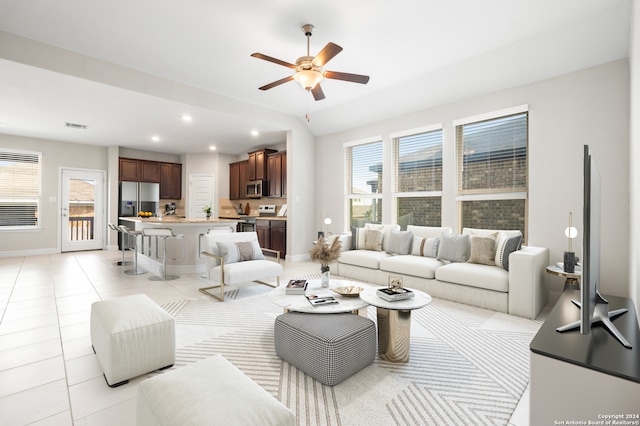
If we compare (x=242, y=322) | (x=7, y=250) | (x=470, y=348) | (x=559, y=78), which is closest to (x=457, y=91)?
(x=559, y=78)

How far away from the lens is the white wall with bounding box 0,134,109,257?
689 cm

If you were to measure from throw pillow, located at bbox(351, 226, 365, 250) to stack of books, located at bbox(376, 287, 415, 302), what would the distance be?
8.76 ft

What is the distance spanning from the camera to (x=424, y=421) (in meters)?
1.67

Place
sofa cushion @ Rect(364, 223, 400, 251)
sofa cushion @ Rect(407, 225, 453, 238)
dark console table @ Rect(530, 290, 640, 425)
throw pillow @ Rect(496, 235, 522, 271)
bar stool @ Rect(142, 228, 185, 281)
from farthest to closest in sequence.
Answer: sofa cushion @ Rect(364, 223, 400, 251), bar stool @ Rect(142, 228, 185, 281), sofa cushion @ Rect(407, 225, 453, 238), throw pillow @ Rect(496, 235, 522, 271), dark console table @ Rect(530, 290, 640, 425)

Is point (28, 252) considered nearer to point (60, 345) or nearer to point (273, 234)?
point (273, 234)

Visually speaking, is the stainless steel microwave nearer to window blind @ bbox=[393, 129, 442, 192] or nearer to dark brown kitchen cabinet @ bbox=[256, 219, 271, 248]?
dark brown kitchen cabinet @ bbox=[256, 219, 271, 248]

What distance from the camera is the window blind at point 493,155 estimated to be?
4.23 m

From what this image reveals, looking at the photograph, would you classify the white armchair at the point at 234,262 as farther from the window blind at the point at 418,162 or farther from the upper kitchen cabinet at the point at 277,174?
the upper kitchen cabinet at the point at 277,174

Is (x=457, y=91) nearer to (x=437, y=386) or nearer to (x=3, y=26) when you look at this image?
(x=437, y=386)

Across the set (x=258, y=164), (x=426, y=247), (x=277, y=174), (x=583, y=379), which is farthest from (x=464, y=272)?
(x=258, y=164)

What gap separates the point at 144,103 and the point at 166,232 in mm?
2076

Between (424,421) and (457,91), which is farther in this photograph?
(457,91)

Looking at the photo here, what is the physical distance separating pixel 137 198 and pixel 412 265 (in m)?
7.66

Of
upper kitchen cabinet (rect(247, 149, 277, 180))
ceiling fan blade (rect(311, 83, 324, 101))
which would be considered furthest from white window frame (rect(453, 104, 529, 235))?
upper kitchen cabinet (rect(247, 149, 277, 180))
